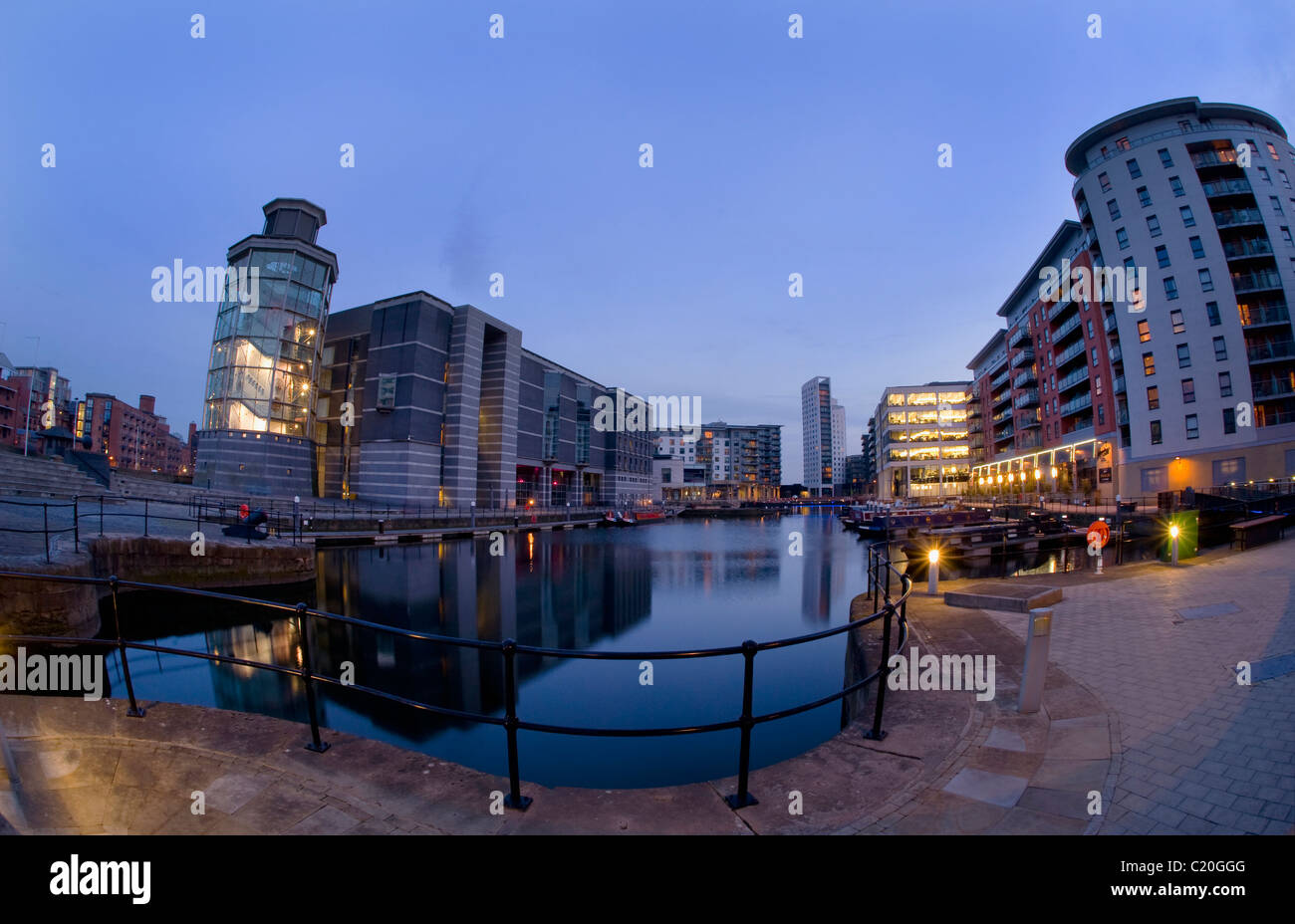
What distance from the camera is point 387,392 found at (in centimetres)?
4759

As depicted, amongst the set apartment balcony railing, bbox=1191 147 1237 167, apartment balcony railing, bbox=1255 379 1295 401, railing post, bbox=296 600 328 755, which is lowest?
railing post, bbox=296 600 328 755

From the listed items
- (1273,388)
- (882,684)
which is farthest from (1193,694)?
(1273,388)

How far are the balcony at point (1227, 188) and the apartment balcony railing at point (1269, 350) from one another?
481 inches

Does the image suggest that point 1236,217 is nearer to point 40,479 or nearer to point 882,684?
point 882,684

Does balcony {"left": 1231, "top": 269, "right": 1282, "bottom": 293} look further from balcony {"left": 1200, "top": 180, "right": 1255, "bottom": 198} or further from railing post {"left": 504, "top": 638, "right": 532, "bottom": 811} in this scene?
railing post {"left": 504, "top": 638, "right": 532, "bottom": 811}

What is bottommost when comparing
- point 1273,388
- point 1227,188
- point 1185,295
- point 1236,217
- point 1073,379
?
point 1273,388

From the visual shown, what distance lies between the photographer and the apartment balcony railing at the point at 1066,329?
51.5 m

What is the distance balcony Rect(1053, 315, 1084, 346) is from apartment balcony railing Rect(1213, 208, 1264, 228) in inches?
472

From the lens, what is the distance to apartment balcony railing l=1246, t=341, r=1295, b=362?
37.1 meters

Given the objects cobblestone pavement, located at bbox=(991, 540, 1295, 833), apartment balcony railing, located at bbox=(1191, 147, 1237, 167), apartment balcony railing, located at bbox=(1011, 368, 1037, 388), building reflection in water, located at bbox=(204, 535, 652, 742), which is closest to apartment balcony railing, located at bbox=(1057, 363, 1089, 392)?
apartment balcony railing, located at bbox=(1011, 368, 1037, 388)

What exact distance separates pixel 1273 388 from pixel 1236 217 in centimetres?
1372
